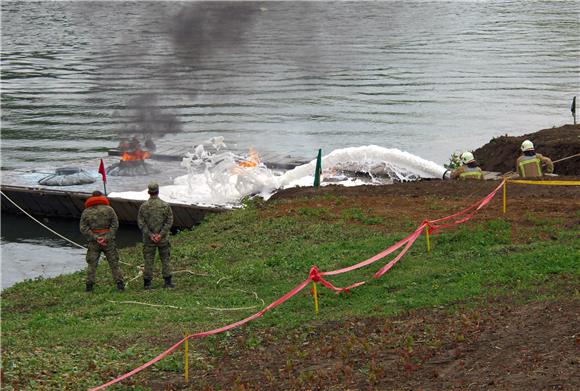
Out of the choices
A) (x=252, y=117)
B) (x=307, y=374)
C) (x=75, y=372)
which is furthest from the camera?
(x=252, y=117)

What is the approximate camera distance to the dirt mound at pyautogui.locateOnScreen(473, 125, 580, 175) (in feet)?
100

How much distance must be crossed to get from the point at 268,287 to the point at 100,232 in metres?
3.47

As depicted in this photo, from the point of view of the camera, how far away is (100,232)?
63.5ft

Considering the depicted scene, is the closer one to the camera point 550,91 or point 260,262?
point 260,262

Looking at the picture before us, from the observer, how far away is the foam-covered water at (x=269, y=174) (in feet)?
104

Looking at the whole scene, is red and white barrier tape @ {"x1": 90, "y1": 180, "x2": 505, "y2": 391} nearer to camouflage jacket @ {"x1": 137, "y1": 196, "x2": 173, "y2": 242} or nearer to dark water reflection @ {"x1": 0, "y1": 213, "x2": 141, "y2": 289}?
camouflage jacket @ {"x1": 137, "y1": 196, "x2": 173, "y2": 242}

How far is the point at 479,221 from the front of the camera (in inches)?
815

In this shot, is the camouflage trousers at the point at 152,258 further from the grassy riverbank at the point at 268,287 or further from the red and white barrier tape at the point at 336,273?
the red and white barrier tape at the point at 336,273

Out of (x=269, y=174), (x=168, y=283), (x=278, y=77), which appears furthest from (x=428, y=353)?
(x=278, y=77)

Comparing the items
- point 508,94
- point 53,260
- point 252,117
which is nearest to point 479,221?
point 53,260

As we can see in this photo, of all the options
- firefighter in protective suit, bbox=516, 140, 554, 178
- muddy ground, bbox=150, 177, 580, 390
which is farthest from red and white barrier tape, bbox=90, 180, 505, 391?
firefighter in protective suit, bbox=516, 140, 554, 178

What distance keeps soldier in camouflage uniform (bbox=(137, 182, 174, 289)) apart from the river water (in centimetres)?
1363

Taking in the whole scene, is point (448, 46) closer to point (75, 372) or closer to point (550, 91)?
point (550, 91)

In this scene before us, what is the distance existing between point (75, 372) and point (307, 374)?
3.21m
